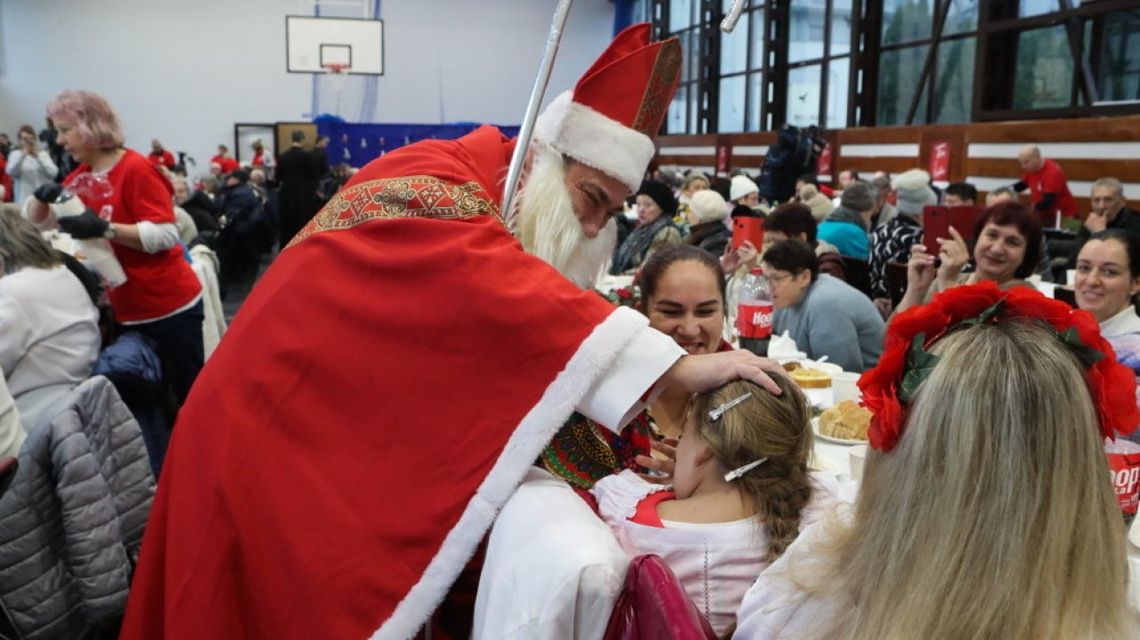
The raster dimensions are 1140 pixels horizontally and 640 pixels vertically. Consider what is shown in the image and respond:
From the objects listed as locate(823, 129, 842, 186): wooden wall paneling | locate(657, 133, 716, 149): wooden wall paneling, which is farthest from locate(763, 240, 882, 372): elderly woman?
locate(657, 133, 716, 149): wooden wall paneling

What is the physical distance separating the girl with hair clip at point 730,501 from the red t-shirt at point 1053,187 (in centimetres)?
786

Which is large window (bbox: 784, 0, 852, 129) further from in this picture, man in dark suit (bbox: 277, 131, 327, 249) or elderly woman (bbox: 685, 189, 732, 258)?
elderly woman (bbox: 685, 189, 732, 258)

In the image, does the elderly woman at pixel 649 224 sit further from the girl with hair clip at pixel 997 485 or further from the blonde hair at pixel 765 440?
the girl with hair clip at pixel 997 485

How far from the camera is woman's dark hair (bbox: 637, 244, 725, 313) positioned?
7.69ft

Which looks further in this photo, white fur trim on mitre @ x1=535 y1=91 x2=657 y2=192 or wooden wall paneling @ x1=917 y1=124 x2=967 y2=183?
wooden wall paneling @ x1=917 y1=124 x2=967 y2=183

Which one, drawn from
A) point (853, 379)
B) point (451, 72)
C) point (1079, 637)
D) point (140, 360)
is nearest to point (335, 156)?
point (451, 72)

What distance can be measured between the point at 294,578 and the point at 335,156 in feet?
49.7

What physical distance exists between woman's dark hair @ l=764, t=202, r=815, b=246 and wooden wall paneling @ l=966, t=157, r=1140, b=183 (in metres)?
4.78

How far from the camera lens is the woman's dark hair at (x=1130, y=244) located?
3.11m

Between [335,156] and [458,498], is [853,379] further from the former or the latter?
[335,156]

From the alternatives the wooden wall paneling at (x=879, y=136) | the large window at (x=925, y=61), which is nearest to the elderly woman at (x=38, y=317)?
the large window at (x=925, y=61)

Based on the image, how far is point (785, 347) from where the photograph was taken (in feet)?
10.7

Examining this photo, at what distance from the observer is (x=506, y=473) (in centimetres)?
138

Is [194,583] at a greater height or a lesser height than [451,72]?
lesser
